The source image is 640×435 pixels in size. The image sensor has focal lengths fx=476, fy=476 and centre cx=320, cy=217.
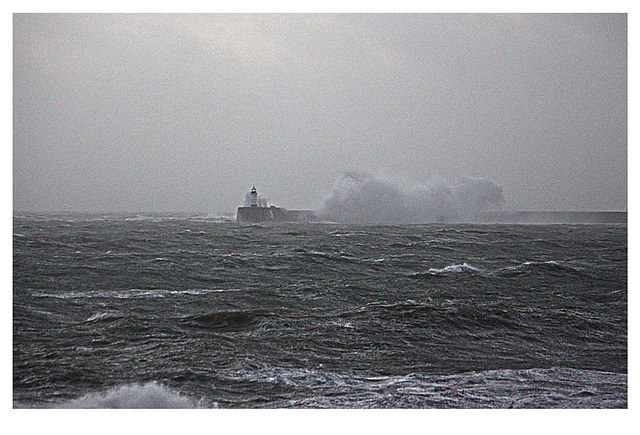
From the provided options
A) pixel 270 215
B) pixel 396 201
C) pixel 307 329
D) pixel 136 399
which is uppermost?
pixel 396 201

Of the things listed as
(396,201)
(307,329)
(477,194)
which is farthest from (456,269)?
(396,201)

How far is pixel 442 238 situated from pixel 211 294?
877 cm

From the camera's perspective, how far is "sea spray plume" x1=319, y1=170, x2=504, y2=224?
17.2 metres

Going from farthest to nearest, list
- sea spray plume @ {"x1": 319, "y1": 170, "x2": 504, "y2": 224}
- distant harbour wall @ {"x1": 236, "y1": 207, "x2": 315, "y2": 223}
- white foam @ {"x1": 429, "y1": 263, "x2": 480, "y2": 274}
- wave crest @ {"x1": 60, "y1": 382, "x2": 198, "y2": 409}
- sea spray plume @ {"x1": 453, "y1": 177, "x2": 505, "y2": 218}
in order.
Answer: distant harbour wall @ {"x1": 236, "y1": 207, "x2": 315, "y2": 223}, sea spray plume @ {"x1": 319, "y1": 170, "x2": 504, "y2": 224}, sea spray plume @ {"x1": 453, "y1": 177, "x2": 505, "y2": 218}, white foam @ {"x1": 429, "y1": 263, "x2": 480, "y2": 274}, wave crest @ {"x1": 60, "y1": 382, "x2": 198, "y2": 409}

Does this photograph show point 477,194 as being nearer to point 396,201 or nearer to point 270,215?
point 396,201

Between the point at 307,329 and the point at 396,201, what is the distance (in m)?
16.5

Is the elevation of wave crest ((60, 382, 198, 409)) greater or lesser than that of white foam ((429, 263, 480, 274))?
lesser

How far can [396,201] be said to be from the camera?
2173 centimetres

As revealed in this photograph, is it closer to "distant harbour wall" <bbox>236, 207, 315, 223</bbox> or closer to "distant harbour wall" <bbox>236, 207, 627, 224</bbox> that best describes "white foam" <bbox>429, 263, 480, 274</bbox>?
"distant harbour wall" <bbox>236, 207, 627, 224</bbox>

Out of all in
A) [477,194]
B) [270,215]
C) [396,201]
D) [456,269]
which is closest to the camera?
[456,269]

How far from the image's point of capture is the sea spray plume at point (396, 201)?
17.2 metres

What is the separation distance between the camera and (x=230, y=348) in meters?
5.07

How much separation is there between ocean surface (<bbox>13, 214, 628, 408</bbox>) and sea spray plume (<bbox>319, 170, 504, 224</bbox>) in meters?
6.82

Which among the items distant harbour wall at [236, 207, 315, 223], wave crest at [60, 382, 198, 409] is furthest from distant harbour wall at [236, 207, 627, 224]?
wave crest at [60, 382, 198, 409]
